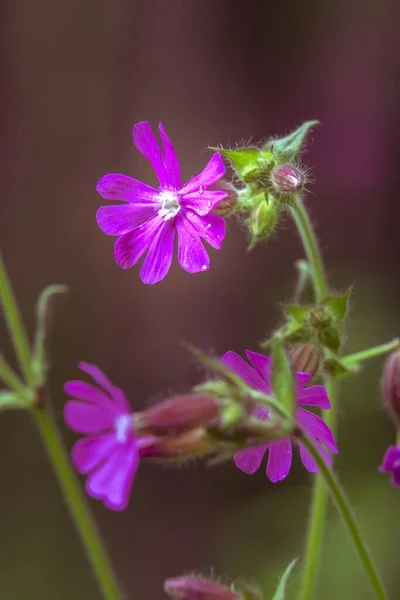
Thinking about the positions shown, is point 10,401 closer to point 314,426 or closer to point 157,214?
point 157,214

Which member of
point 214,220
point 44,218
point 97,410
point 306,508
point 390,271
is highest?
point 44,218

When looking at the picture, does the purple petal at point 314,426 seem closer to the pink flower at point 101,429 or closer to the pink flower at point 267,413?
the pink flower at point 267,413

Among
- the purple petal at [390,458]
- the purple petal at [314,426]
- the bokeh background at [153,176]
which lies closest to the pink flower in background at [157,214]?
the purple petal at [314,426]

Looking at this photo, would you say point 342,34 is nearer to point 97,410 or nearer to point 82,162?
point 82,162

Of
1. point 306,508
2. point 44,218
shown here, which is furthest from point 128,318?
point 306,508

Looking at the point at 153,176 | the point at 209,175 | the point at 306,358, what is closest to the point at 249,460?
the point at 306,358

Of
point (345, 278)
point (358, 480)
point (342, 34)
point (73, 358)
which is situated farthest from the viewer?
point (342, 34)
